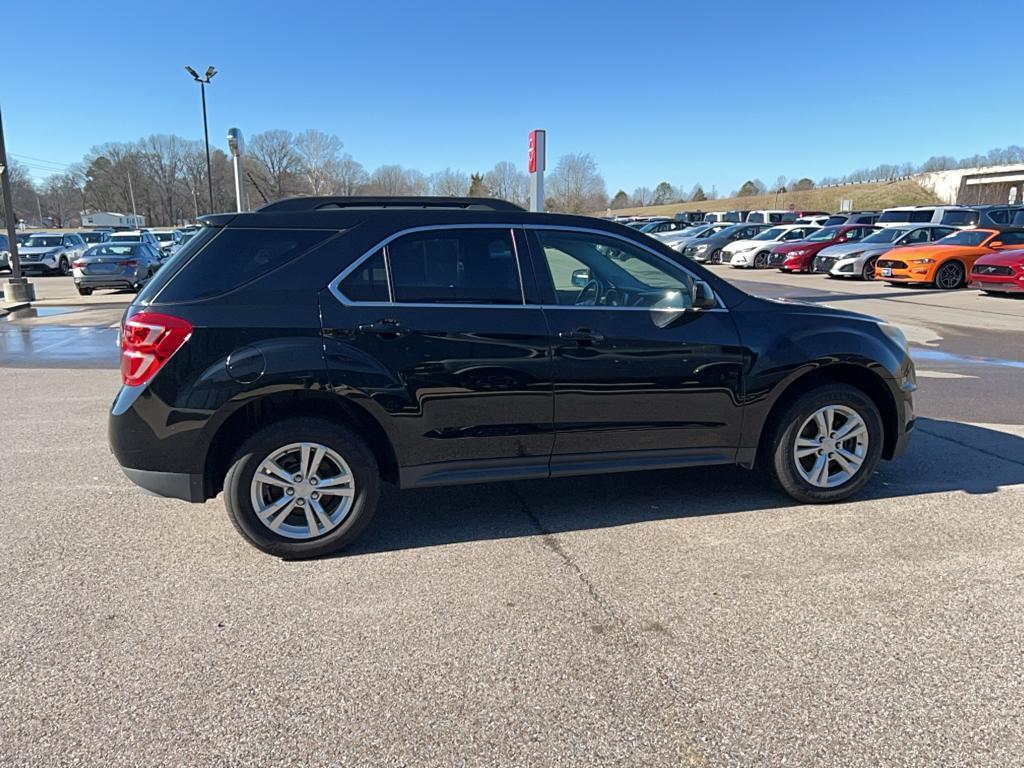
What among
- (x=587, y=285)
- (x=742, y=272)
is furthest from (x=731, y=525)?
(x=742, y=272)

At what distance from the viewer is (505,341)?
148 inches

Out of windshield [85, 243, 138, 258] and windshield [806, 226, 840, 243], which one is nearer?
windshield [85, 243, 138, 258]

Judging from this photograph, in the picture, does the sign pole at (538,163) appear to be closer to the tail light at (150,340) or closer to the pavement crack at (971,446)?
the pavement crack at (971,446)

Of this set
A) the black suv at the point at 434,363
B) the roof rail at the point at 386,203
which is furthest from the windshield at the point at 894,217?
the roof rail at the point at 386,203

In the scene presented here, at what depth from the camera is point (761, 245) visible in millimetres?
26672

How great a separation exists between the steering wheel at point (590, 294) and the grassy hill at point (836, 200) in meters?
87.7

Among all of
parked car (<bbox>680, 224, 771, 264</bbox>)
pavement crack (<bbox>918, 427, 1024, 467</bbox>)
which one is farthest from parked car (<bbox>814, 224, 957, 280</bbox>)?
pavement crack (<bbox>918, 427, 1024, 467</bbox>)

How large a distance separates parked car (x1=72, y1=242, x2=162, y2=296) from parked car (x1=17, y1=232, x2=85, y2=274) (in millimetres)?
10215

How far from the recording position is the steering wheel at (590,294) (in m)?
4.00

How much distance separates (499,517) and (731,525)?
137 cm

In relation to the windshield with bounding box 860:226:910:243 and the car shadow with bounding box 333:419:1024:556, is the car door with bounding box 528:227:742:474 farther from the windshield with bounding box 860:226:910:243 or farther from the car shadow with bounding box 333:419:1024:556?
the windshield with bounding box 860:226:910:243

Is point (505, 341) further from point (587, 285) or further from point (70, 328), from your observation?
point (70, 328)

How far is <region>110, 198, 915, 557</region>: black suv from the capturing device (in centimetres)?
354

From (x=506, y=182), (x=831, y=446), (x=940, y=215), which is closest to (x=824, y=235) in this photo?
(x=940, y=215)
